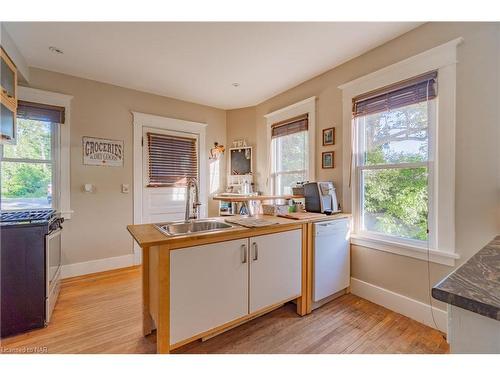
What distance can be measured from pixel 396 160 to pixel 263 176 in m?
1.99

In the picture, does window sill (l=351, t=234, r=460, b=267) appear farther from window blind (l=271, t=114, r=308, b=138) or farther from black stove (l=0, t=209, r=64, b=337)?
black stove (l=0, t=209, r=64, b=337)

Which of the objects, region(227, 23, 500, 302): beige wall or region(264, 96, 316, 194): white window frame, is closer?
region(227, 23, 500, 302): beige wall

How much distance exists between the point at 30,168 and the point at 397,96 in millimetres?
4050

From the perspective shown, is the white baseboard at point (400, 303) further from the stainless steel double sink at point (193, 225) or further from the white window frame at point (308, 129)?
the stainless steel double sink at point (193, 225)

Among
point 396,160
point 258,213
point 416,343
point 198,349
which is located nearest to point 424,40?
point 396,160

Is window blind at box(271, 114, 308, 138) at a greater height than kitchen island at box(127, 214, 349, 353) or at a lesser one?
greater

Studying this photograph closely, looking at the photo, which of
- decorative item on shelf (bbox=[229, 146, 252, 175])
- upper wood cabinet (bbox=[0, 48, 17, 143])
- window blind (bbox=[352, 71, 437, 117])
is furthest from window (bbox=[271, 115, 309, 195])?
upper wood cabinet (bbox=[0, 48, 17, 143])

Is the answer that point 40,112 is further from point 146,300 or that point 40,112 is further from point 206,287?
point 206,287

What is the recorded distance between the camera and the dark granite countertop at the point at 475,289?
59 centimetres

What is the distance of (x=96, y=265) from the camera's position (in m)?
3.07

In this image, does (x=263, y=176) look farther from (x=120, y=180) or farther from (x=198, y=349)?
(x=198, y=349)

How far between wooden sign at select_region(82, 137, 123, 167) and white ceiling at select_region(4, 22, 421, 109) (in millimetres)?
816

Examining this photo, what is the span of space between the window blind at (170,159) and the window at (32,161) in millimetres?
1112

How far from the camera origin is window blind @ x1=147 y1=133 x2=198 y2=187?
3.49 m
